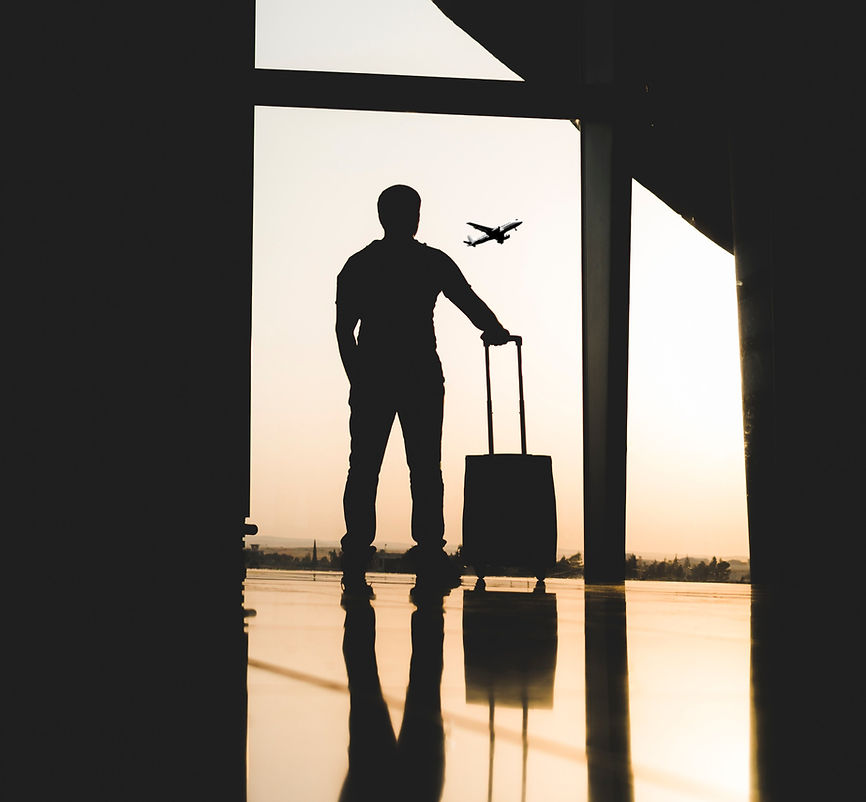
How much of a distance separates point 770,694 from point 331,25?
174 inches

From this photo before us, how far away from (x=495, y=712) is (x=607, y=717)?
10cm

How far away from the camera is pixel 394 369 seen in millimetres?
3232

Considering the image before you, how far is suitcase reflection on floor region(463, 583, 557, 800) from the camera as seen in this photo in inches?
37.8

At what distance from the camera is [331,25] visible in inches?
187

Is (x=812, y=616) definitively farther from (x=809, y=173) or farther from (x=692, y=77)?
(x=692, y=77)

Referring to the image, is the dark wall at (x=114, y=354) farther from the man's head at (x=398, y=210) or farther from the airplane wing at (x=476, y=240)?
the airplane wing at (x=476, y=240)

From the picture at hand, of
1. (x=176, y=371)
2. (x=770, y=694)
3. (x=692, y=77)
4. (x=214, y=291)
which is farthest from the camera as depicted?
(x=692, y=77)

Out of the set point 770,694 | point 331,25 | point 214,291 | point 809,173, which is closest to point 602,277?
point 809,173

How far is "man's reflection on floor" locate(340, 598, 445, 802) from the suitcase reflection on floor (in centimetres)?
4

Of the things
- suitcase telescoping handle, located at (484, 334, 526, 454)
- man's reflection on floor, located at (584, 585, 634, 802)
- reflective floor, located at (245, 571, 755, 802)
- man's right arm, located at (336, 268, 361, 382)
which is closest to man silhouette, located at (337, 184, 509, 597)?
man's right arm, located at (336, 268, 361, 382)

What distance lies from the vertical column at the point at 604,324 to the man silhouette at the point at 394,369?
165cm

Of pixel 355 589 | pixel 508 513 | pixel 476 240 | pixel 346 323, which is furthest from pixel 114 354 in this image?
pixel 476 240

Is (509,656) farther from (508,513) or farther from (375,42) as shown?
(375,42)

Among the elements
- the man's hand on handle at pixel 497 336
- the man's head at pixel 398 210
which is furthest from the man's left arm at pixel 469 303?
the man's head at pixel 398 210
